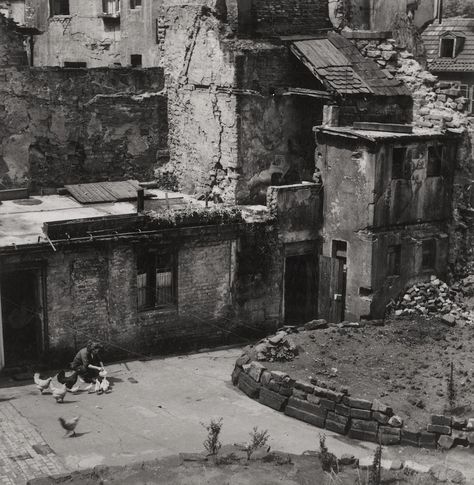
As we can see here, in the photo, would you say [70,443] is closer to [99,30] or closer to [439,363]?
[439,363]

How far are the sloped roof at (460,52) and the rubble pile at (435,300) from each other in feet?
64.9

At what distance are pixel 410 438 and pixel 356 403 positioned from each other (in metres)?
1.26

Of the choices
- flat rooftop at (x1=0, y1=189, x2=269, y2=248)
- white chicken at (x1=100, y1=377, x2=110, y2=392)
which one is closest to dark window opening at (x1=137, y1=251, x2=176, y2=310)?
flat rooftop at (x1=0, y1=189, x2=269, y2=248)

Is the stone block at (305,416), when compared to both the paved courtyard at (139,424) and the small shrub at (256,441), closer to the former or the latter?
the paved courtyard at (139,424)

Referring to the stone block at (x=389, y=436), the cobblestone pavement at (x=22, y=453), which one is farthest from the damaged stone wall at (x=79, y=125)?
the stone block at (x=389, y=436)

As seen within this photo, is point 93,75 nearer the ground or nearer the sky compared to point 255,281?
nearer the sky

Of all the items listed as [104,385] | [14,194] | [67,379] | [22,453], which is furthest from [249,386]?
[14,194]

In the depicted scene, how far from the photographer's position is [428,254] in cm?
2308

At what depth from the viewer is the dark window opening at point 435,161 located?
22.4 meters

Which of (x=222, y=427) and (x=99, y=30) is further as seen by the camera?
(x=99, y=30)

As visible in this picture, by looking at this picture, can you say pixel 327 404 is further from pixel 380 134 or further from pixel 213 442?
pixel 380 134

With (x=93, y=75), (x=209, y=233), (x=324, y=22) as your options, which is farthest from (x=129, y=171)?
(x=324, y=22)

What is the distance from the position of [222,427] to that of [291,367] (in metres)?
2.53

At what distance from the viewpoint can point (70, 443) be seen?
16234 mm
